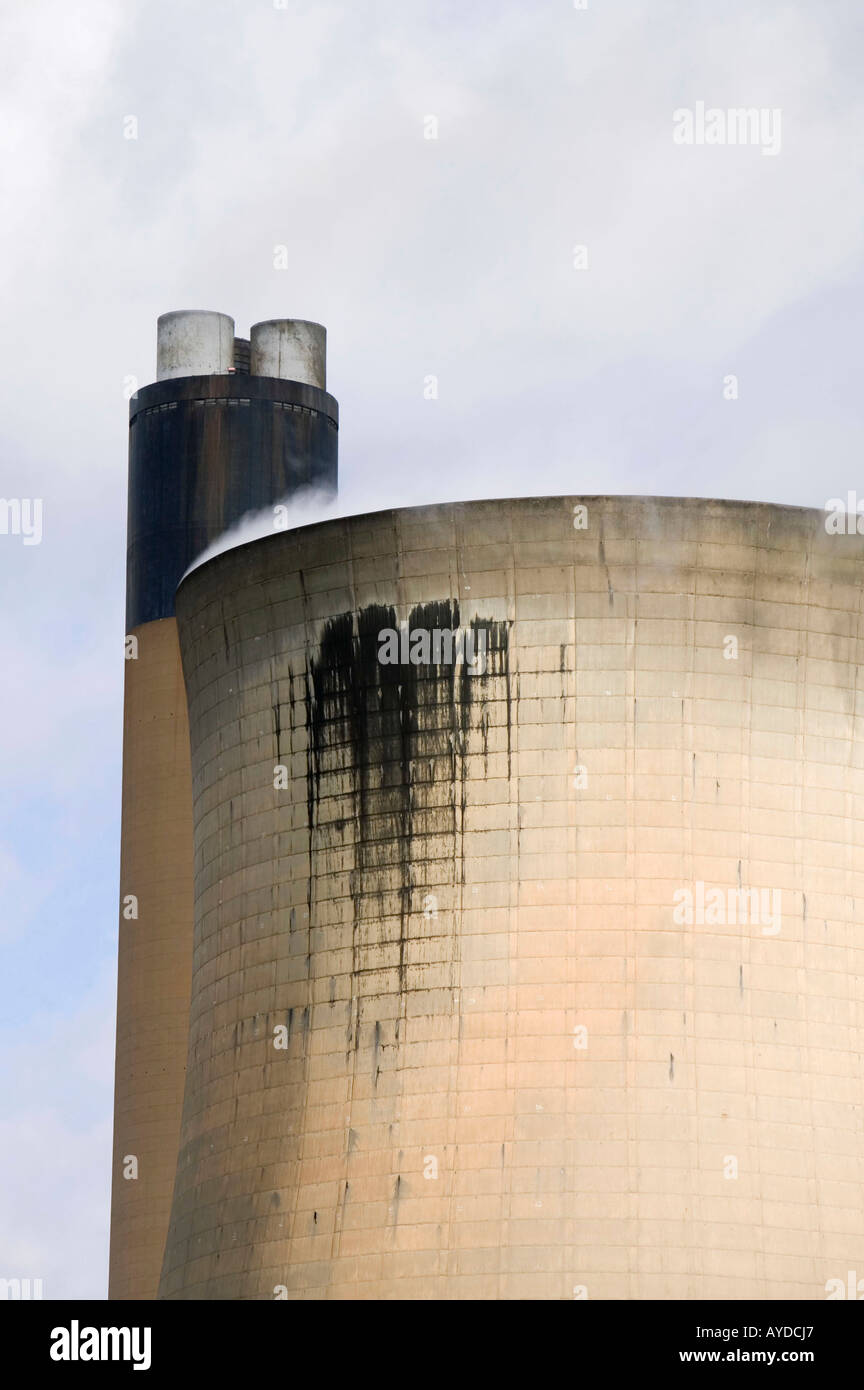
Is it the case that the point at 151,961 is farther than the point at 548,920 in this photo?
Yes

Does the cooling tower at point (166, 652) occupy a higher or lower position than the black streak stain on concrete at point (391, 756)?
higher

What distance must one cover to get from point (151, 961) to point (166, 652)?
5.13 m

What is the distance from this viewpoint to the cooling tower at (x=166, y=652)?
38938mm

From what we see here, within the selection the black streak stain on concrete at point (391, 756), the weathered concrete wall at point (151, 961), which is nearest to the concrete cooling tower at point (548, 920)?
the black streak stain on concrete at point (391, 756)

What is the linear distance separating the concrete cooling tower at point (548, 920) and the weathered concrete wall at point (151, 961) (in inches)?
538

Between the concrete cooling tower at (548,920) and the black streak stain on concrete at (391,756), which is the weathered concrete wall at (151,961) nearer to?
the concrete cooling tower at (548,920)

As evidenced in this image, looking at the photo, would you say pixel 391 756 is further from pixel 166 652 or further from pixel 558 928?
pixel 166 652

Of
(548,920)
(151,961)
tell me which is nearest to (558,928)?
(548,920)

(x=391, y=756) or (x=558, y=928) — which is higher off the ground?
(x=391, y=756)

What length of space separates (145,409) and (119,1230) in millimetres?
13873

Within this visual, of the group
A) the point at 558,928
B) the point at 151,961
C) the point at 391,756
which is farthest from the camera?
the point at 151,961

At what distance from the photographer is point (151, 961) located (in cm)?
3956

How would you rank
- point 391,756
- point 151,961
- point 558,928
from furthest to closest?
1. point 151,961
2. point 391,756
3. point 558,928
